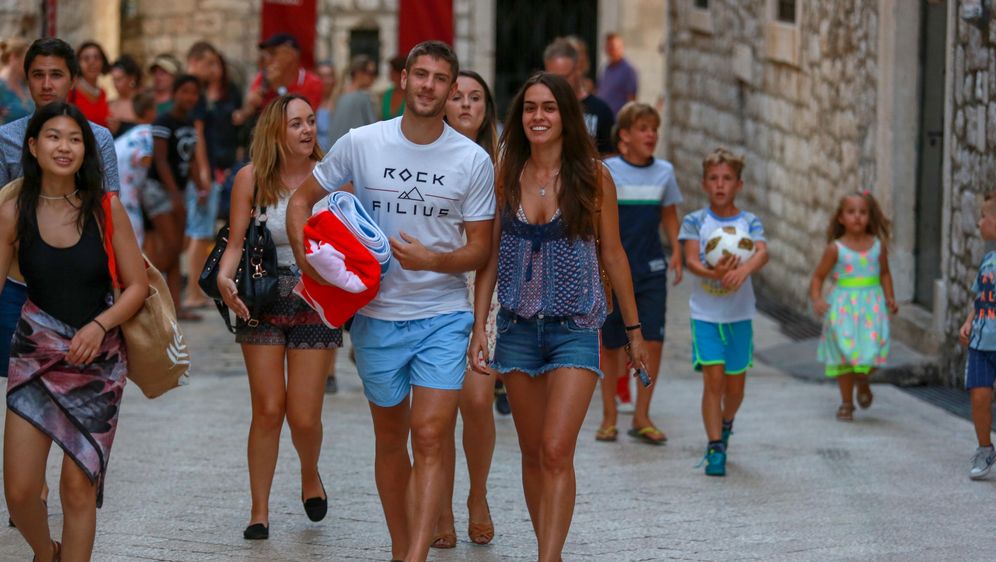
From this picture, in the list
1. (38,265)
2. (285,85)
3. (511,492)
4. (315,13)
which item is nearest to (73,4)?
(315,13)

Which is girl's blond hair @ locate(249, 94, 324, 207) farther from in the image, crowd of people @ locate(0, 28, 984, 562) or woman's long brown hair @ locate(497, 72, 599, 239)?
woman's long brown hair @ locate(497, 72, 599, 239)

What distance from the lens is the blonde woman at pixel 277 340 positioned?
6.75 metres

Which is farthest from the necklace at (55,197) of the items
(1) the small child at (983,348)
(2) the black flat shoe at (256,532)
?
(1) the small child at (983,348)

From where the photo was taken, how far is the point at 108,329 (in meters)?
5.68

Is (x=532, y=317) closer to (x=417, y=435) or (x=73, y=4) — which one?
(x=417, y=435)

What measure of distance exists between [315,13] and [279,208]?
1648 cm

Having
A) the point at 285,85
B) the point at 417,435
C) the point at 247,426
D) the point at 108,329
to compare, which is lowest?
the point at 247,426

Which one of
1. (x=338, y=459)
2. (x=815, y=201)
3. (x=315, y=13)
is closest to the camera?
(x=338, y=459)

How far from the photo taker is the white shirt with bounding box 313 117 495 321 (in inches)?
231

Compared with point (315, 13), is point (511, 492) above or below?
below

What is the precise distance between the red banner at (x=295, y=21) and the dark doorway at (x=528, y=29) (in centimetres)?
254

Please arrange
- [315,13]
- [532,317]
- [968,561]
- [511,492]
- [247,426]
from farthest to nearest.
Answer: [315,13]
[247,426]
[511,492]
[968,561]
[532,317]

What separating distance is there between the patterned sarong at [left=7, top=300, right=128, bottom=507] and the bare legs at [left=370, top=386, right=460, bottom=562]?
0.94 m

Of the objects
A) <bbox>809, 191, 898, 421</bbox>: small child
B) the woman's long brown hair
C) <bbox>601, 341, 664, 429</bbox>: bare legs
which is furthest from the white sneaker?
the woman's long brown hair
